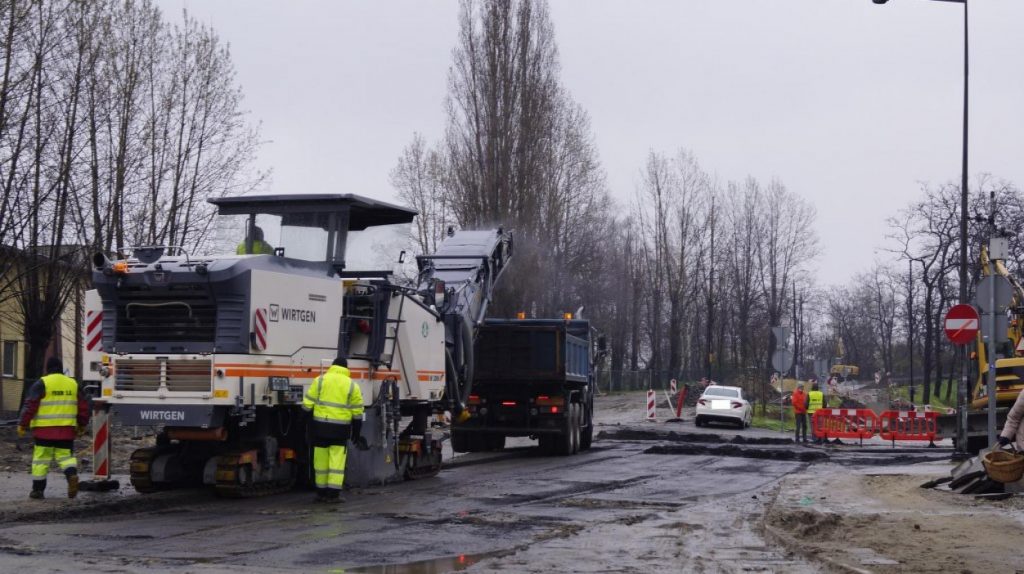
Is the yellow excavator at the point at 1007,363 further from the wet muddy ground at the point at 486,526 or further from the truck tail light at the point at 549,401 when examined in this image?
the truck tail light at the point at 549,401

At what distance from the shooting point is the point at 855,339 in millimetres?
105312

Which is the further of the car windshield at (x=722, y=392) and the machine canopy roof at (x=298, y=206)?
the car windshield at (x=722, y=392)

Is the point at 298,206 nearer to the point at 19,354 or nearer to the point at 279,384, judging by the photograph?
the point at 279,384

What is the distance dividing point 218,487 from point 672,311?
202 ft

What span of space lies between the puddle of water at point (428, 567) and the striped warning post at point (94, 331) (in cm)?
642

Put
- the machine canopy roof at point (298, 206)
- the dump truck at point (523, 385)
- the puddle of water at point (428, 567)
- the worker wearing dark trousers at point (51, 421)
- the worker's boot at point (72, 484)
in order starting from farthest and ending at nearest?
the dump truck at point (523, 385)
the machine canopy roof at point (298, 206)
the worker wearing dark trousers at point (51, 421)
the worker's boot at point (72, 484)
the puddle of water at point (428, 567)

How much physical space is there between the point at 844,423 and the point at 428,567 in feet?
80.3

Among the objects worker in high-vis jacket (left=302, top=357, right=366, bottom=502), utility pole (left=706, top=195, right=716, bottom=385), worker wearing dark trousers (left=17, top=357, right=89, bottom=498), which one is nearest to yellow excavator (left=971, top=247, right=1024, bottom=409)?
worker in high-vis jacket (left=302, top=357, right=366, bottom=502)

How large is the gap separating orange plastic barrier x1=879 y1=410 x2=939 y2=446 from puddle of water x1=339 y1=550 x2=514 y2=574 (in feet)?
74.4

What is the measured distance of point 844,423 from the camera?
103 feet

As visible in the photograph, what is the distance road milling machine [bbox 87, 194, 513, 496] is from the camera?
1340 cm

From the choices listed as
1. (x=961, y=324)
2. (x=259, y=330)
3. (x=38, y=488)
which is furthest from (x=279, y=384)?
(x=961, y=324)

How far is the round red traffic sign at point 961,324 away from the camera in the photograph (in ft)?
60.1

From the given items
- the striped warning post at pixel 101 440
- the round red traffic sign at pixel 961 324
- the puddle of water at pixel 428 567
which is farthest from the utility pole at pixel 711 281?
the puddle of water at pixel 428 567
